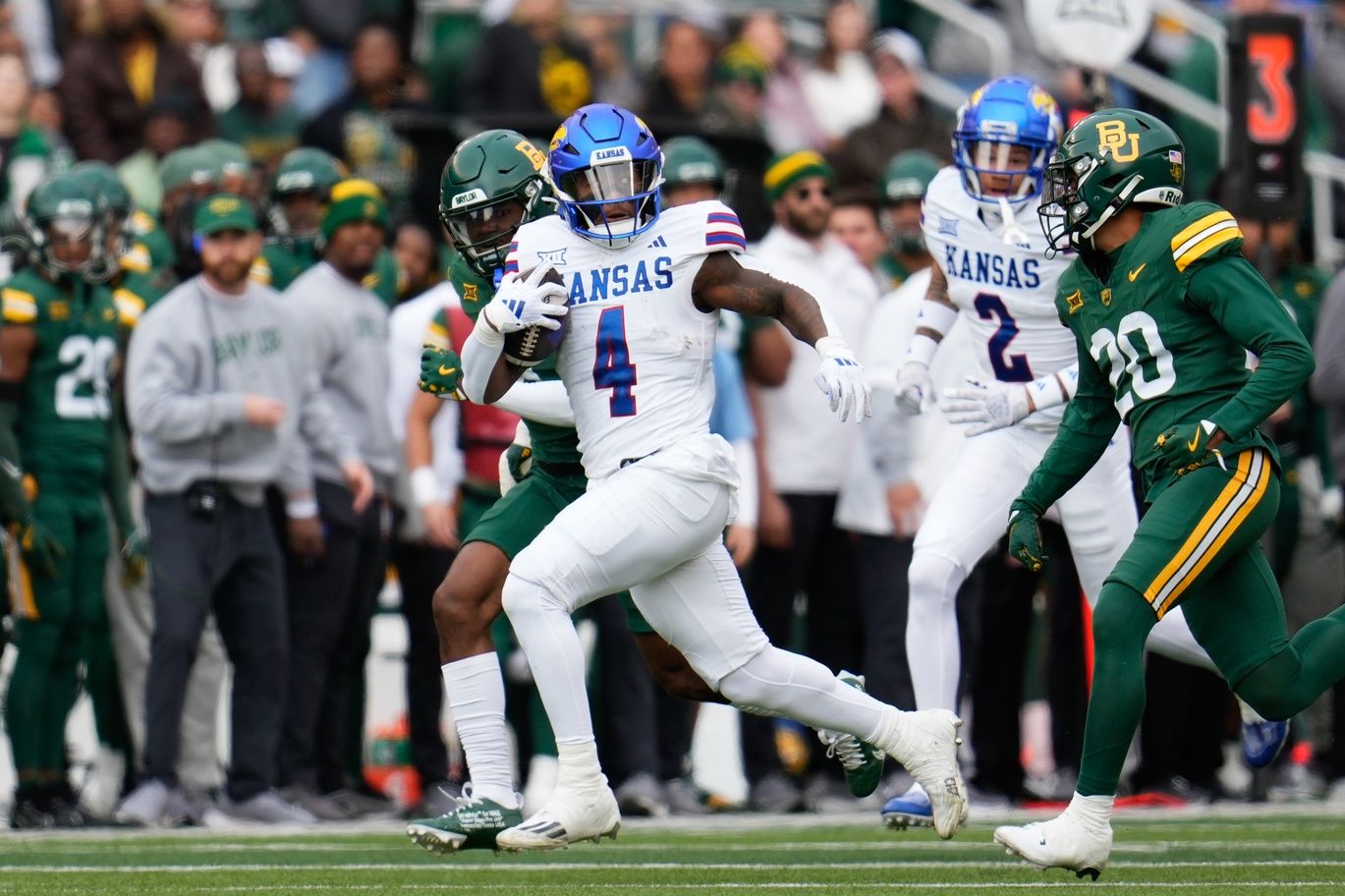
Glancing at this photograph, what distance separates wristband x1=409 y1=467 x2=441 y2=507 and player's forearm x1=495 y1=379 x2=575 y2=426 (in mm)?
2593

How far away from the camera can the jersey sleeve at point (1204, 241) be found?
257 inches

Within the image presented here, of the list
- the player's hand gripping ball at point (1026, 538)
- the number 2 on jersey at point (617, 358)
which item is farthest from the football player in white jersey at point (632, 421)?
the player's hand gripping ball at point (1026, 538)

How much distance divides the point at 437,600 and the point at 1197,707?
4227 mm

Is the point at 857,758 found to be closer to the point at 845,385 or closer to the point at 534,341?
the point at 845,385

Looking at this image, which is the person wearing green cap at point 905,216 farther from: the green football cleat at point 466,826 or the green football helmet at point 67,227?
the green football cleat at point 466,826

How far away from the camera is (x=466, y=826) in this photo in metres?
6.96

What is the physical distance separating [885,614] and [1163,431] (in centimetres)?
366

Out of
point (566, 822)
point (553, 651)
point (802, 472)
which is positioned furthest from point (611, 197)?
point (802, 472)

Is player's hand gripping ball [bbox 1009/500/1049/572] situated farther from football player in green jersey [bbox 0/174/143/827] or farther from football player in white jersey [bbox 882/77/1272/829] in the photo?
football player in green jersey [bbox 0/174/143/827]

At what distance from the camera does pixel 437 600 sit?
734 centimetres

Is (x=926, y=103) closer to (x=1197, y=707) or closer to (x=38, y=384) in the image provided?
(x=1197, y=707)

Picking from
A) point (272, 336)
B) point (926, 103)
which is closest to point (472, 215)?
point (272, 336)

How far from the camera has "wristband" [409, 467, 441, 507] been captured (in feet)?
33.1

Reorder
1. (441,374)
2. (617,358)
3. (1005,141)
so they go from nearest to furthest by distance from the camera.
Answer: (617,358) < (441,374) < (1005,141)
